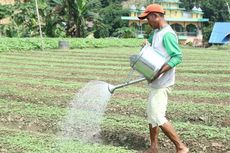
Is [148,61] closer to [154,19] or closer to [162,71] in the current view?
[162,71]

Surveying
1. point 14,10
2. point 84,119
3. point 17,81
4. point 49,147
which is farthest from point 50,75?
point 14,10

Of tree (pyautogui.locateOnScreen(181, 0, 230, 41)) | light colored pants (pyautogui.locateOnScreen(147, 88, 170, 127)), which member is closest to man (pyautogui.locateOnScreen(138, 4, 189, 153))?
light colored pants (pyautogui.locateOnScreen(147, 88, 170, 127))

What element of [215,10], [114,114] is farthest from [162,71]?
[215,10]

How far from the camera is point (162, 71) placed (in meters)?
5.45

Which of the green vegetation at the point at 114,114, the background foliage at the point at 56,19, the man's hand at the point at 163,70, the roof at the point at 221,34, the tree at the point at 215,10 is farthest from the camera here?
the tree at the point at 215,10

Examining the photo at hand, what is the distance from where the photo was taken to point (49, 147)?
572cm

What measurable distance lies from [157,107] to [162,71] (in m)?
0.43

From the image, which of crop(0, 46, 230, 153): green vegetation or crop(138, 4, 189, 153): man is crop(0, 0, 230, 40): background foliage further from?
crop(138, 4, 189, 153): man

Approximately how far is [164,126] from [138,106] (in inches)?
114

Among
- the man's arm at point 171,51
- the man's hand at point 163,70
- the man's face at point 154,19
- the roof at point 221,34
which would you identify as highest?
the man's face at point 154,19

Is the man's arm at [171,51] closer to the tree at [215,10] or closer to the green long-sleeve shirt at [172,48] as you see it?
the green long-sleeve shirt at [172,48]

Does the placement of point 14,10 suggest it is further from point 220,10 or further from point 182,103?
point 220,10

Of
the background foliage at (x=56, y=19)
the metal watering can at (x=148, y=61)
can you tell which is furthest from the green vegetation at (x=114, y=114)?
the background foliage at (x=56, y=19)

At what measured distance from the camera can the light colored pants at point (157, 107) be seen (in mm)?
5461
